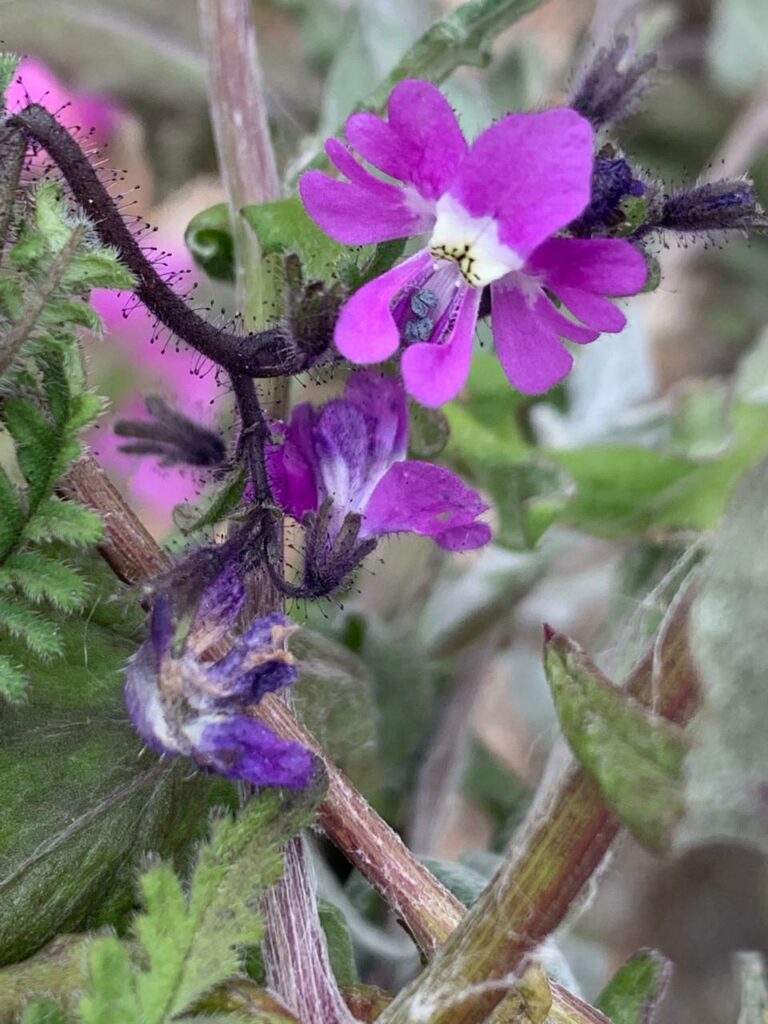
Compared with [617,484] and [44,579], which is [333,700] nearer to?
[44,579]

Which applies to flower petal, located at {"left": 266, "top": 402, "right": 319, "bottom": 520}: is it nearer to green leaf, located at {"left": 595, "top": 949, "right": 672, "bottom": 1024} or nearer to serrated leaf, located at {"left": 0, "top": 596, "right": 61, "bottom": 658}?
serrated leaf, located at {"left": 0, "top": 596, "right": 61, "bottom": 658}

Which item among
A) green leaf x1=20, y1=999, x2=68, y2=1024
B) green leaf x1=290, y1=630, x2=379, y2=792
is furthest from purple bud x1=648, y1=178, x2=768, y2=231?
green leaf x1=20, y1=999, x2=68, y2=1024

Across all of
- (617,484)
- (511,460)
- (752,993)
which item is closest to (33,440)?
(752,993)

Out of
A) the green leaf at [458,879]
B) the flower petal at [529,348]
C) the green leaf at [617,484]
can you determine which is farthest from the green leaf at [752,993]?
the green leaf at [617,484]

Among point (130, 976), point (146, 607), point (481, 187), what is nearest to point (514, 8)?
point (481, 187)

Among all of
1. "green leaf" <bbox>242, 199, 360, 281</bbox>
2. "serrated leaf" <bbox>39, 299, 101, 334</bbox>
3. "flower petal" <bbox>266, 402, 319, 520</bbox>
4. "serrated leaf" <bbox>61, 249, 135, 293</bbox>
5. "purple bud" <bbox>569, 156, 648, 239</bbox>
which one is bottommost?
"serrated leaf" <bbox>39, 299, 101, 334</bbox>

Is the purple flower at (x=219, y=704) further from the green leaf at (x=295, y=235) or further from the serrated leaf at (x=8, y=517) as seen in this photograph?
the green leaf at (x=295, y=235)
